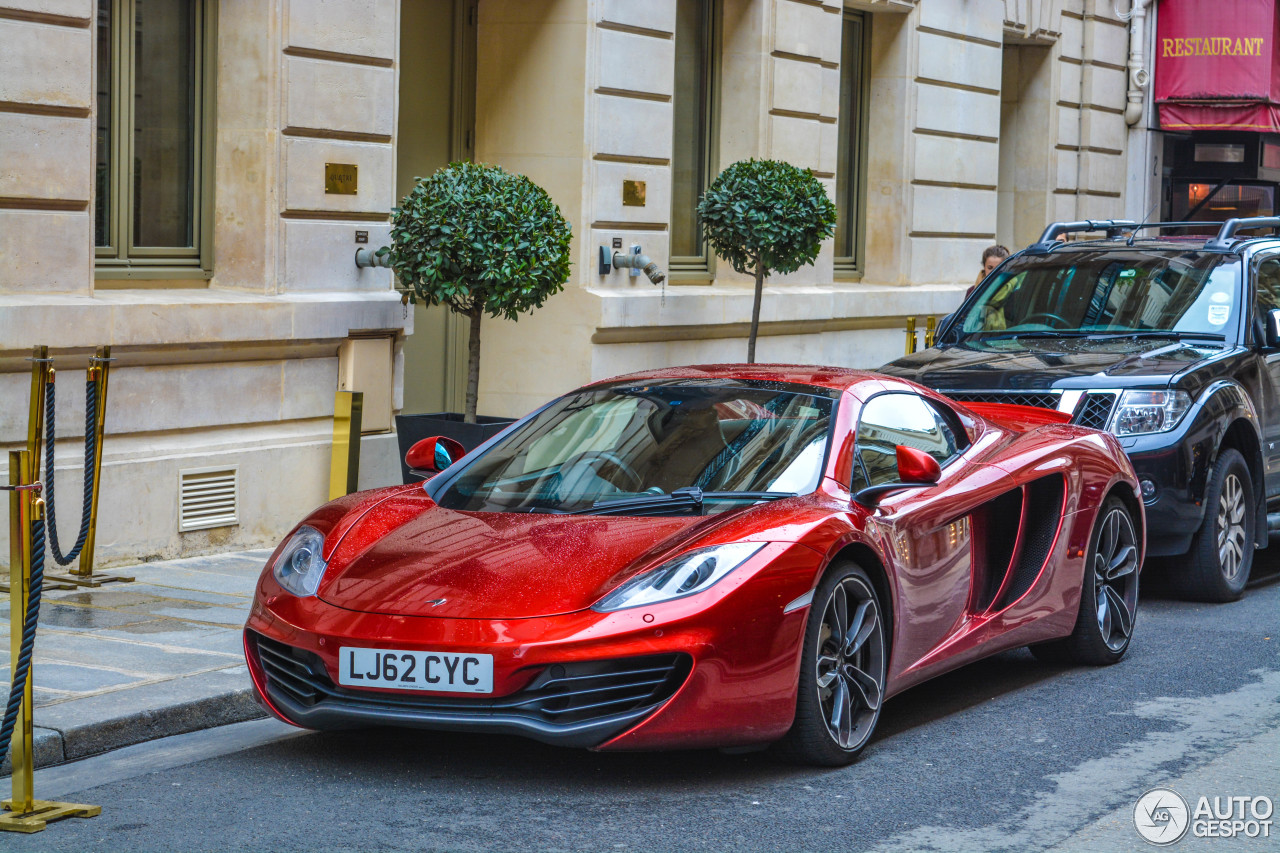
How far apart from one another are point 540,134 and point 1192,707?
294 inches

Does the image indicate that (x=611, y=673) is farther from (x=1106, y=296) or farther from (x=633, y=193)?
(x=633, y=193)

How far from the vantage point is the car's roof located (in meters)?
6.39

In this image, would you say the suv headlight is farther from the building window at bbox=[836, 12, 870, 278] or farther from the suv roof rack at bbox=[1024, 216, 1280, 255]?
the building window at bbox=[836, 12, 870, 278]

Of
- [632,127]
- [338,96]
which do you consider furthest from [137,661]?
[632,127]

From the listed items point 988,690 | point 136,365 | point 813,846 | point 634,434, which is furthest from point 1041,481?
point 136,365

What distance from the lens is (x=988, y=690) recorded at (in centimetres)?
687

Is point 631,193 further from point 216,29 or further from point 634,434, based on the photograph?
point 634,434

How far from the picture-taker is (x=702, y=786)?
5270 mm

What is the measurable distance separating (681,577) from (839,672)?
0.70 meters

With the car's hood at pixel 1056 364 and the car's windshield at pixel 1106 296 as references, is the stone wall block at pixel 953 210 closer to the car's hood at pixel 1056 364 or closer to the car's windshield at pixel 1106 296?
the car's windshield at pixel 1106 296

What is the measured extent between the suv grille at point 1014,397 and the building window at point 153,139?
4.54 metres

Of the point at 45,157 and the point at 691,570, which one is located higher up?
the point at 45,157

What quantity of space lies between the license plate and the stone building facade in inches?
167

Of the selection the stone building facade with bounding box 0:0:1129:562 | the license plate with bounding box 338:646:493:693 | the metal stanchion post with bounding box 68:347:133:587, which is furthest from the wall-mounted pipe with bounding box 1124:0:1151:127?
the license plate with bounding box 338:646:493:693
